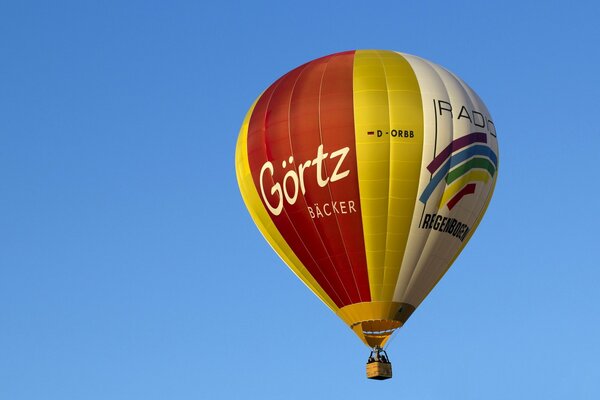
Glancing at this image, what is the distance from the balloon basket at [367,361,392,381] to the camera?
69.2 meters

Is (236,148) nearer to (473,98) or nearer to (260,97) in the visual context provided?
(260,97)

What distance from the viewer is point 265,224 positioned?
234 ft

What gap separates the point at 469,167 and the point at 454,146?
0.98 meters

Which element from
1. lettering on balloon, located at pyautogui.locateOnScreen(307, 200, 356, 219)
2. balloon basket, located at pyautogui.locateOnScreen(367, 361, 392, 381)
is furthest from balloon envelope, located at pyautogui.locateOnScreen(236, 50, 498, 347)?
balloon basket, located at pyautogui.locateOnScreen(367, 361, 392, 381)

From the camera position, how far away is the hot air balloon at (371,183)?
6919 cm

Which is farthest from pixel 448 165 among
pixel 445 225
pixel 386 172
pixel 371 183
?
pixel 371 183

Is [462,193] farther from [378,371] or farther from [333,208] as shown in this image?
[378,371]

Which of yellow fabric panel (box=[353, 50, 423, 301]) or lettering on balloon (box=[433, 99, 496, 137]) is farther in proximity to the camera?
lettering on balloon (box=[433, 99, 496, 137])

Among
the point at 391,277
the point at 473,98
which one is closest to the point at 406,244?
the point at 391,277

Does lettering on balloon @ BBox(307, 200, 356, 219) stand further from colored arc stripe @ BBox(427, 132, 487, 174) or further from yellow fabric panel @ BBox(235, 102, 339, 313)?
colored arc stripe @ BBox(427, 132, 487, 174)

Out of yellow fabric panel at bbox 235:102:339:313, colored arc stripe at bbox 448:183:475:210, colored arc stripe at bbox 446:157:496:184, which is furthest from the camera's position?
yellow fabric panel at bbox 235:102:339:313

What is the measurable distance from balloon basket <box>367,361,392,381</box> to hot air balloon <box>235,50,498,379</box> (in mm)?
33

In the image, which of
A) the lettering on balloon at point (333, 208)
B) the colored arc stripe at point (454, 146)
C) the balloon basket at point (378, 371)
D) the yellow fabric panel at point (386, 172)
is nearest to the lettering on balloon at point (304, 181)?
the lettering on balloon at point (333, 208)

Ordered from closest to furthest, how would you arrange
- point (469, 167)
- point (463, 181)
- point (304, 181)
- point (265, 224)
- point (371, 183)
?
point (371, 183) → point (304, 181) → point (463, 181) → point (469, 167) → point (265, 224)
